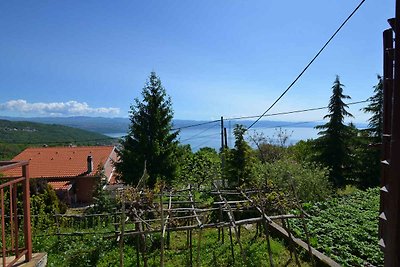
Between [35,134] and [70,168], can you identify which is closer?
[70,168]

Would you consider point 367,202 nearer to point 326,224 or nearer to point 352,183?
point 326,224

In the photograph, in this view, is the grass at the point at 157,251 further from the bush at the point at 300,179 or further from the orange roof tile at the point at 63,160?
the orange roof tile at the point at 63,160

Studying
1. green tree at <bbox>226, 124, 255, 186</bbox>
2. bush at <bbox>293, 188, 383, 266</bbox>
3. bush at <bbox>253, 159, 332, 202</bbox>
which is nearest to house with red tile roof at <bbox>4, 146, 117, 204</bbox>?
green tree at <bbox>226, 124, 255, 186</bbox>

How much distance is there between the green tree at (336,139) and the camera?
16.8m

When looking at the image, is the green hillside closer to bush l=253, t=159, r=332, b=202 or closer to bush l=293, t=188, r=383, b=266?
bush l=253, t=159, r=332, b=202

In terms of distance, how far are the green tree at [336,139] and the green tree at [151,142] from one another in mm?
8145

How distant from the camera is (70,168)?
27766 millimetres

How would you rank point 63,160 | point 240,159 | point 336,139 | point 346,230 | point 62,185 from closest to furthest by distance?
point 346,230 < point 240,159 < point 336,139 < point 62,185 < point 63,160

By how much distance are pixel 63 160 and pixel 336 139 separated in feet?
75.1

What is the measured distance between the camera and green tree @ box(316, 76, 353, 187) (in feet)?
55.3

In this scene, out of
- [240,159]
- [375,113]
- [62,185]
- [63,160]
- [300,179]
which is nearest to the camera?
[300,179]

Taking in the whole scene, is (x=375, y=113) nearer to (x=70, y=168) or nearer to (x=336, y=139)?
(x=336, y=139)

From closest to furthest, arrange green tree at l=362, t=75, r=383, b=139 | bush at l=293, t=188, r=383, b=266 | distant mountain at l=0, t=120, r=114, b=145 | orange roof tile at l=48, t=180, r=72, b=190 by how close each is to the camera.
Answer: bush at l=293, t=188, r=383, b=266 → green tree at l=362, t=75, r=383, b=139 → orange roof tile at l=48, t=180, r=72, b=190 → distant mountain at l=0, t=120, r=114, b=145

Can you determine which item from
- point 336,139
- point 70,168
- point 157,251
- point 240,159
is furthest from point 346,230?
point 70,168
